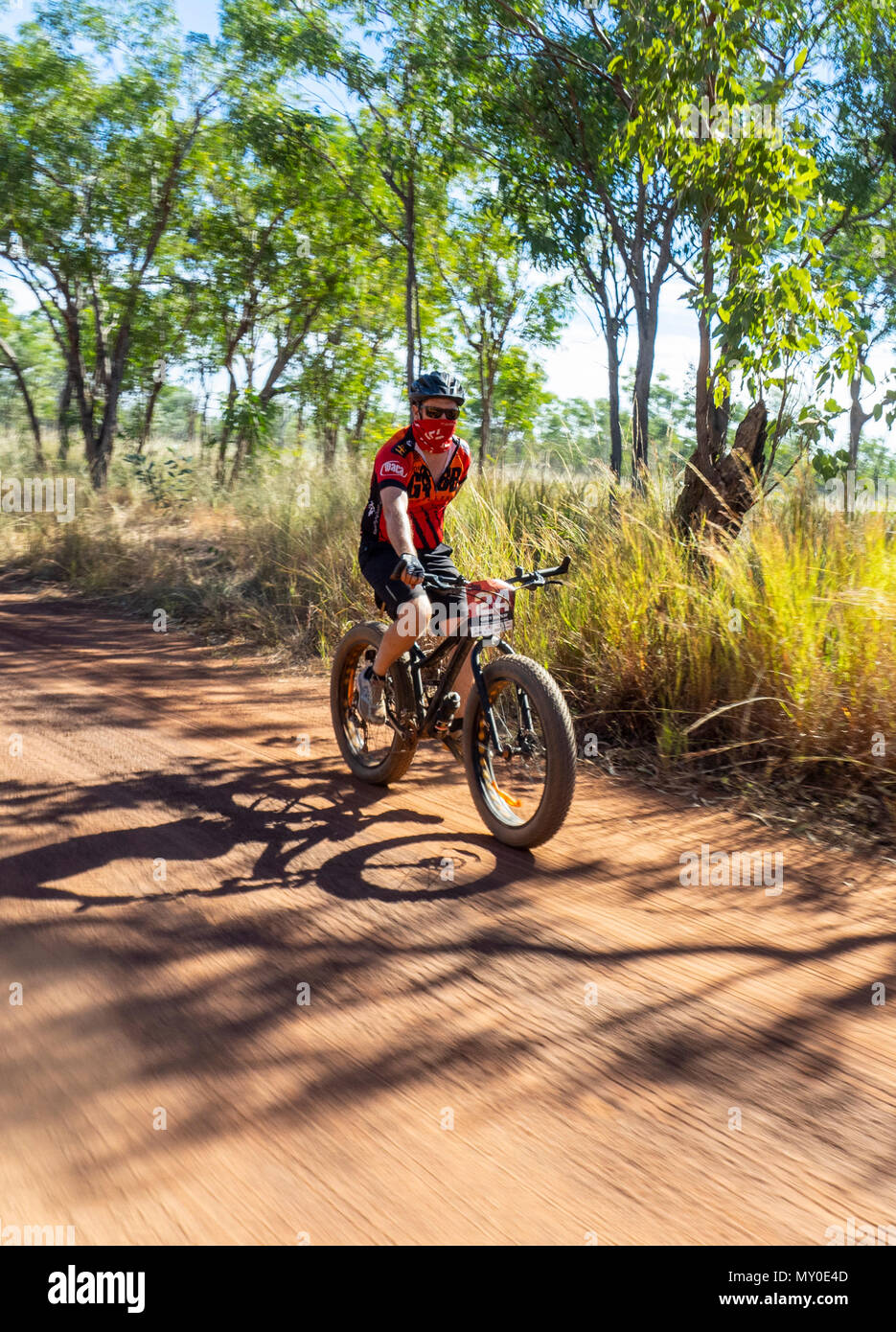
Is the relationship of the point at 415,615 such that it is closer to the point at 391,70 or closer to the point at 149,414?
the point at 391,70

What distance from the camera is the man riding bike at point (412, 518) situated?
4727 mm

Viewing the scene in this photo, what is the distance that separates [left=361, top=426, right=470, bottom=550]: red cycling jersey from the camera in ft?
16.2

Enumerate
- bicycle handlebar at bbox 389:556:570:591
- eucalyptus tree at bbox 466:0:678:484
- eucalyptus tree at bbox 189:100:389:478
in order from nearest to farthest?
bicycle handlebar at bbox 389:556:570:591 < eucalyptus tree at bbox 466:0:678:484 < eucalyptus tree at bbox 189:100:389:478

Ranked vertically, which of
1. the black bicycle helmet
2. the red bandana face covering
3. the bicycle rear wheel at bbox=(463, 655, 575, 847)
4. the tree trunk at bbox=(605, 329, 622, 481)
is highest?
the tree trunk at bbox=(605, 329, 622, 481)

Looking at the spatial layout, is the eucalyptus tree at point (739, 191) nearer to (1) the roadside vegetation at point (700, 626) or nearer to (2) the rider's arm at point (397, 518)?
(1) the roadside vegetation at point (700, 626)

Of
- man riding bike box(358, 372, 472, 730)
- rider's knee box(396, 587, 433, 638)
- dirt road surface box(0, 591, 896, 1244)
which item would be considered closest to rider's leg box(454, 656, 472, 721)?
man riding bike box(358, 372, 472, 730)

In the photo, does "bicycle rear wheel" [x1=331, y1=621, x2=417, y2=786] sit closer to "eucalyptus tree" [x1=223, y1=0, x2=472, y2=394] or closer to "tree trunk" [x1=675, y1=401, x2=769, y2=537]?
"tree trunk" [x1=675, y1=401, x2=769, y2=537]

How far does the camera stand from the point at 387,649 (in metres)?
5.05

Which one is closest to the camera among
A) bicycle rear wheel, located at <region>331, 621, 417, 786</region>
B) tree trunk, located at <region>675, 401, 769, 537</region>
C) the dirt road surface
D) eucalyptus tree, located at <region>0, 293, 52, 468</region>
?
the dirt road surface

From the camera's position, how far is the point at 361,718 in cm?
551

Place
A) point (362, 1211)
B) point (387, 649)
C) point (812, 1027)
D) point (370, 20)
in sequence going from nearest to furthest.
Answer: point (362, 1211) → point (812, 1027) → point (387, 649) → point (370, 20)

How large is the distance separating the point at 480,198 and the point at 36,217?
Result: 864 cm
